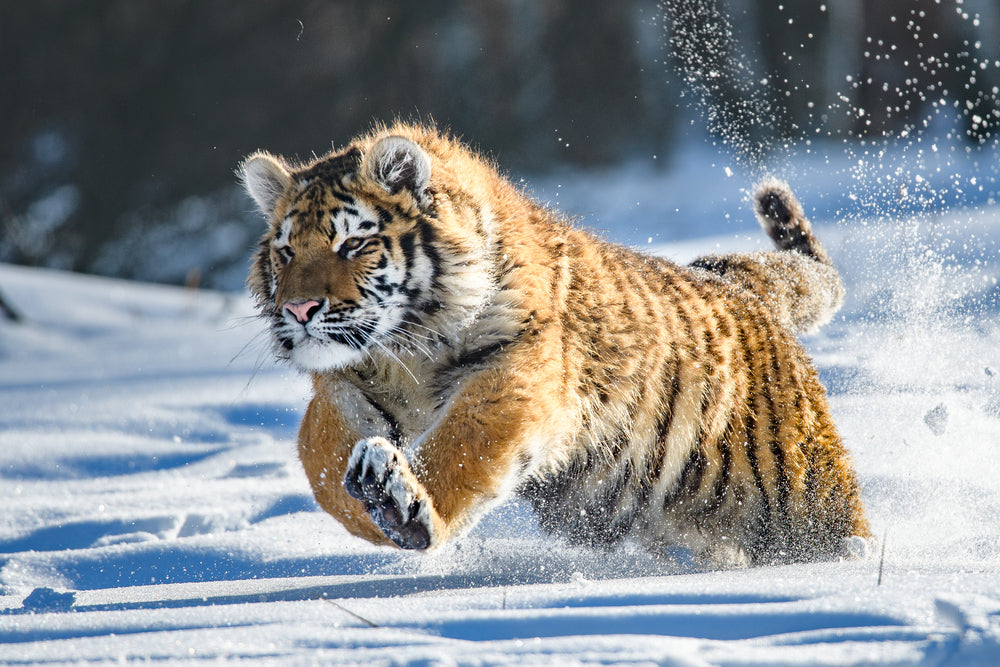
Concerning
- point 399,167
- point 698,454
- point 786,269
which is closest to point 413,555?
point 698,454

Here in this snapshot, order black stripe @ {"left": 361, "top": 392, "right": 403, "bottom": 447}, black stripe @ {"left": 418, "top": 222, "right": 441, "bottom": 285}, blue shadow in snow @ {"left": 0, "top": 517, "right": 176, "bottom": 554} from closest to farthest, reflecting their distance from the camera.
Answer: black stripe @ {"left": 418, "top": 222, "right": 441, "bottom": 285} → black stripe @ {"left": 361, "top": 392, "right": 403, "bottom": 447} → blue shadow in snow @ {"left": 0, "top": 517, "right": 176, "bottom": 554}

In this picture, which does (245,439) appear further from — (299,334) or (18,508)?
(299,334)

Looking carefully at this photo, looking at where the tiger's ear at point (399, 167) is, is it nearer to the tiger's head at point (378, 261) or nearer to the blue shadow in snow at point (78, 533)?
the tiger's head at point (378, 261)

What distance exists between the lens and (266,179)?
113 inches

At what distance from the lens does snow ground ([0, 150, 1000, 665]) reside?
66.2 inches

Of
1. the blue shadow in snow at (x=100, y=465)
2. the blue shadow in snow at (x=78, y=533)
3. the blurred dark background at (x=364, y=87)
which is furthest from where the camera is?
the blurred dark background at (x=364, y=87)

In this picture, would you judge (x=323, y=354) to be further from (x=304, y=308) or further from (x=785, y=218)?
(x=785, y=218)

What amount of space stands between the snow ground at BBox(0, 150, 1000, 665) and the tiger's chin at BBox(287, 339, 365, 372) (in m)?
0.38

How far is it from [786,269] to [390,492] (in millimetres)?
1829

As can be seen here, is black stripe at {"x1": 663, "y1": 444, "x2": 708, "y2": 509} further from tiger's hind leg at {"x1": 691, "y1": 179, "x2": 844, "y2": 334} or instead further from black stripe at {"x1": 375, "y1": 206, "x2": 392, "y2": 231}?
black stripe at {"x1": 375, "y1": 206, "x2": 392, "y2": 231}

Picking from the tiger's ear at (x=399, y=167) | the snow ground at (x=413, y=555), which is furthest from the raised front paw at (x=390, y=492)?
the tiger's ear at (x=399, y=167)

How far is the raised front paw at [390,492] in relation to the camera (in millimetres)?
2180

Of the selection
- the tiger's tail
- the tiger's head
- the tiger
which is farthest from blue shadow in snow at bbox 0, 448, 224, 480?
the tiger's tail

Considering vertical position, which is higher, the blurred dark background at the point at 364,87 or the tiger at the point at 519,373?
the blurred dark background at the point at 364,87
